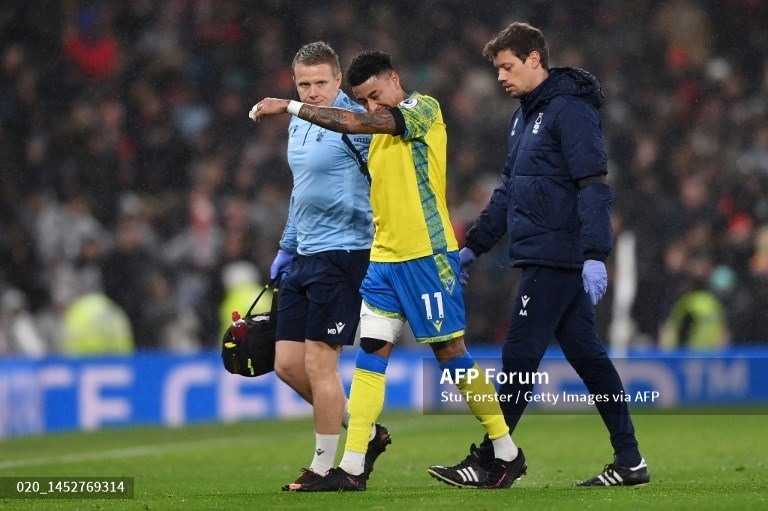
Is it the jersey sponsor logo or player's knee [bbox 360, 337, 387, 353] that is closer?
player's knee [bbox 360, 337, 387, 353]

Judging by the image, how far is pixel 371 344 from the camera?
653cm

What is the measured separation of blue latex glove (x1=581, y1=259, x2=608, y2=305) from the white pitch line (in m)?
4.50

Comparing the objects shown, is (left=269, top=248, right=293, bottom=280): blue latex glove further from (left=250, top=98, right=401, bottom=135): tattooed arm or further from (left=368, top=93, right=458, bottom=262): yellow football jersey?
(left=250, top=98, right=401, bottom=135): tattooed arm

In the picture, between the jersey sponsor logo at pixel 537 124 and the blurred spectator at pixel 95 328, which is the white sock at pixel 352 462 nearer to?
the jersey sponsor logo at pixel 537 124

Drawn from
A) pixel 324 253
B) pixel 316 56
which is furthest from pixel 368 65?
pixel 324 253

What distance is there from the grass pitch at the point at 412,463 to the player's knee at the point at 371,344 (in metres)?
0.62

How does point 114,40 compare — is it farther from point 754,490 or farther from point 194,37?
point 754,490

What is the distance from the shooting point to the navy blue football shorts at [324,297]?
701 centimetres

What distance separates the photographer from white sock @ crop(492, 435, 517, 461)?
6.61 metres

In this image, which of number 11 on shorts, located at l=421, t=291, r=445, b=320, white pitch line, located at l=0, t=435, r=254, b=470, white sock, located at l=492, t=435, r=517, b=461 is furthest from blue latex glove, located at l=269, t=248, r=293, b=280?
white pitch line, located at l=0, t=435, r=254, b=470

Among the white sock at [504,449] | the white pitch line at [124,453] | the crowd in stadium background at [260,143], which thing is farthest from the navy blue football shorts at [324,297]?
the crowd in stadium background at [260,143]

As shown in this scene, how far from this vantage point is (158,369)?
43.5 feet

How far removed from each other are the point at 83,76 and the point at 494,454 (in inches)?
471

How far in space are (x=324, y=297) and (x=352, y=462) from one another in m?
0.88
